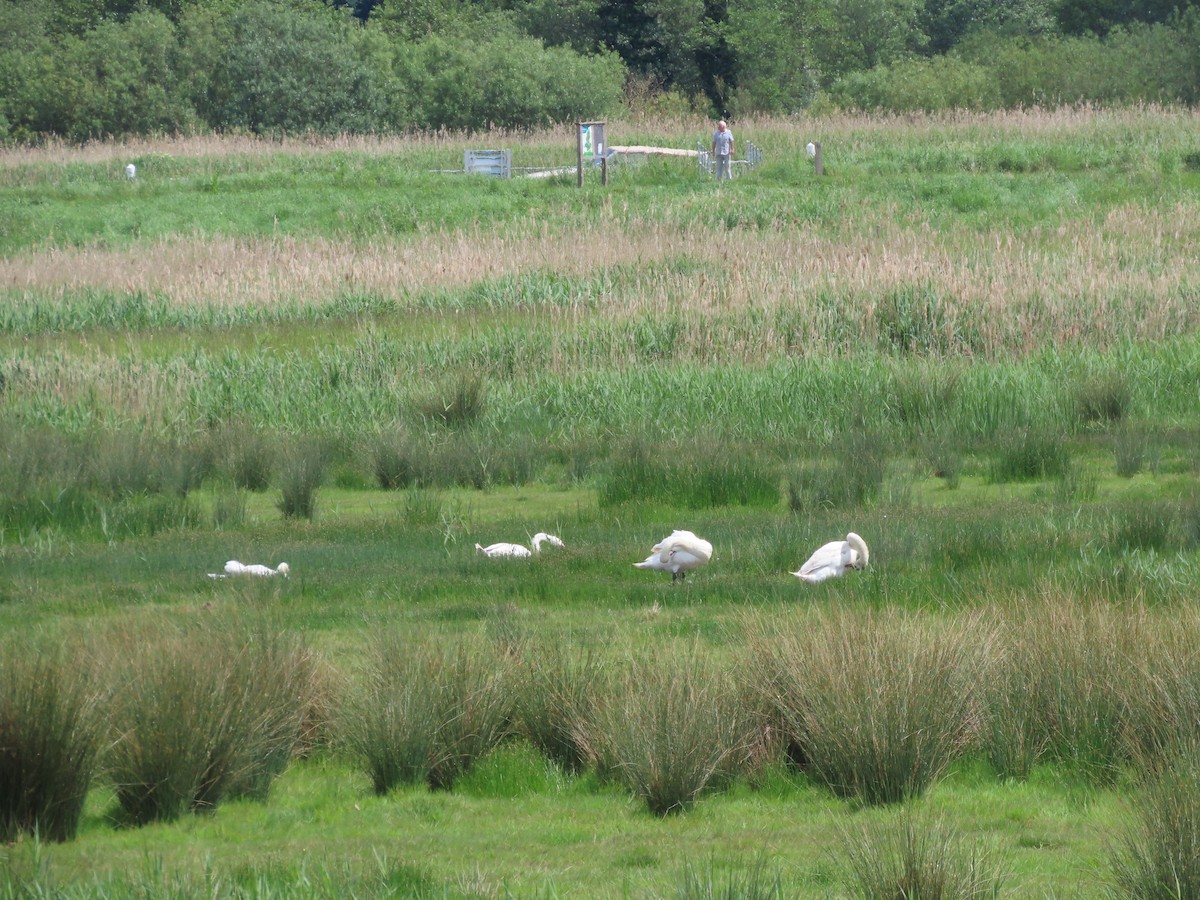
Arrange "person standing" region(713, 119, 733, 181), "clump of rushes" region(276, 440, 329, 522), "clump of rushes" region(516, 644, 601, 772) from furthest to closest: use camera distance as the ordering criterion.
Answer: "person standing" region(713, 119, 733, 181) → "clump of rushes" region(276, 440, 329, 522) → "clump of rushes" region(516, 644, 601, 772)

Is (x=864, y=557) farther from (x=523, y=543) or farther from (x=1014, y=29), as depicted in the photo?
(x=1014, y=29)

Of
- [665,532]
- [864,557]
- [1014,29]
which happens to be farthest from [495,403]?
[1014,29]

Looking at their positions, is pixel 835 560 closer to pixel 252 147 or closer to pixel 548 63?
pixel 252 147

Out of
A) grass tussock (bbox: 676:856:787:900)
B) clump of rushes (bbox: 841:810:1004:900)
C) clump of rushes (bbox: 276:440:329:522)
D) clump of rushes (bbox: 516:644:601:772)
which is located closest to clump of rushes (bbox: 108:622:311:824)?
clump of rushes (bbox: 516:644:601:772)

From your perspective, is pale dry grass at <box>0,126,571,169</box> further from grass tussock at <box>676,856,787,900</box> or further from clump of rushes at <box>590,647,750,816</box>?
grass tussock at <box>676,856,787,900</box>

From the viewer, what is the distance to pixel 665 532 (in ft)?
38.3

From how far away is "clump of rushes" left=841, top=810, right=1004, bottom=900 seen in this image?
469cm

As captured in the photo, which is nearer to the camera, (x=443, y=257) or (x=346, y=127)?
(x=443, y=257)

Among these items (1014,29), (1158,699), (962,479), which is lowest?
(962,479)

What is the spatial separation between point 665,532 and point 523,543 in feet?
3.48

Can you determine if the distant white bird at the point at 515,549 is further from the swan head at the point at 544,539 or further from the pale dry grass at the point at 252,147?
the pale dry grass at the point at 252,147

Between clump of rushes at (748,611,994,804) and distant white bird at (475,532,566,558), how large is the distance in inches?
150

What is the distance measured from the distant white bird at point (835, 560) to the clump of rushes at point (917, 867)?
4.22 m

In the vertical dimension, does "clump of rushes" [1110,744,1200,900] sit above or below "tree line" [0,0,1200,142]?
below
